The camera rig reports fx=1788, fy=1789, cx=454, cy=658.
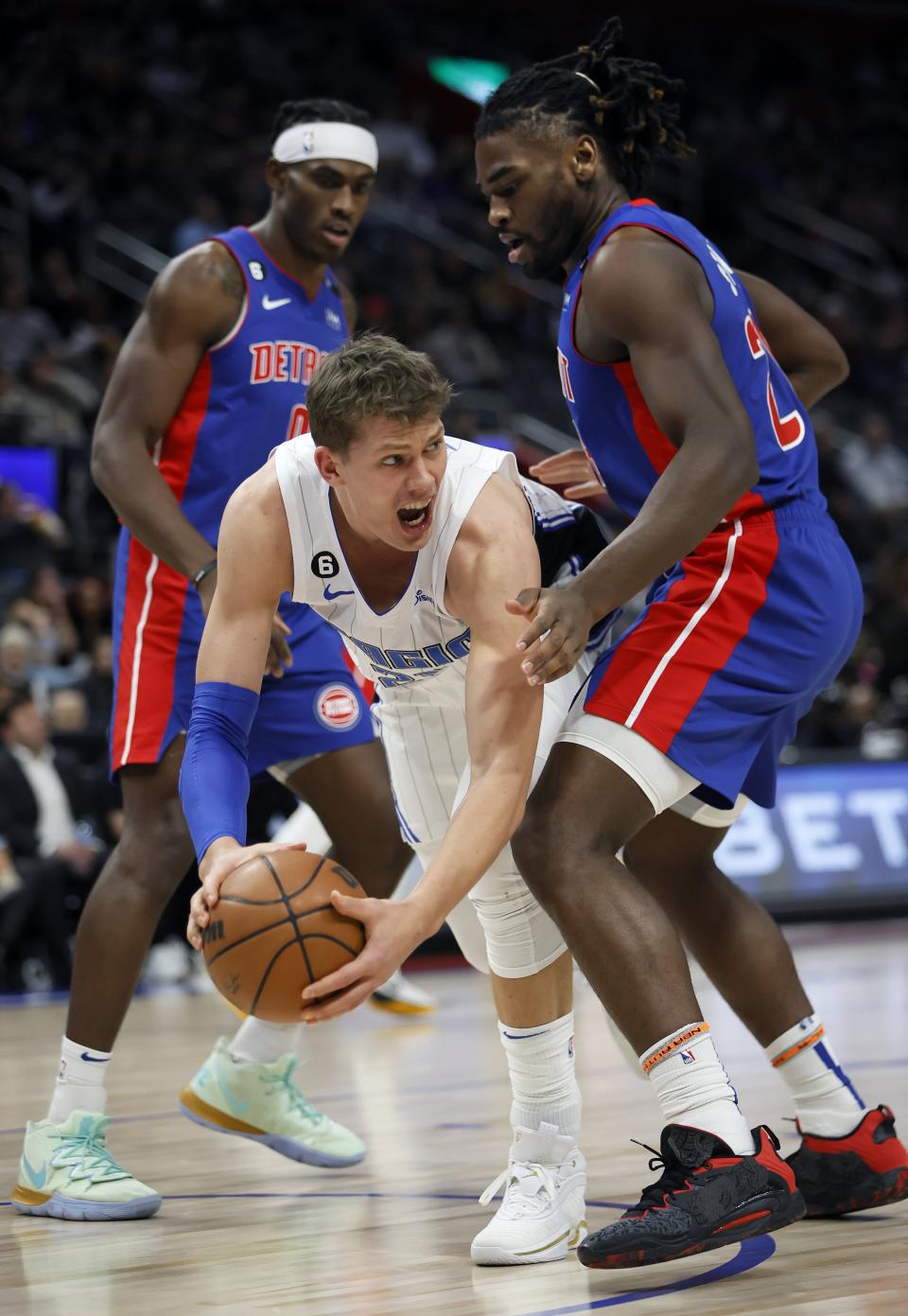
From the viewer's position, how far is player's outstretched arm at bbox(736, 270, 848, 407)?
3666 mm

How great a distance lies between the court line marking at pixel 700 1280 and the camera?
2689 millimetres

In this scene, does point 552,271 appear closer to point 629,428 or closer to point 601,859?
point 629,428

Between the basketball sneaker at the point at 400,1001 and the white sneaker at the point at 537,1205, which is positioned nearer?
the white sneaker at the point at 537,1205

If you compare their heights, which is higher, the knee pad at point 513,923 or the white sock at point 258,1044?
the knee pad at point 513,923

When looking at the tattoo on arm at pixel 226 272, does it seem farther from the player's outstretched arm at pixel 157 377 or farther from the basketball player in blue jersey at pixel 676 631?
the basketball player in blue jersey at pixel 676 631

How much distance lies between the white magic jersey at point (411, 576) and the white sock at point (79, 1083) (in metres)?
1.13

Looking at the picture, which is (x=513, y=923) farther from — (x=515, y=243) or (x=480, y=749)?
(x=515, y=243)

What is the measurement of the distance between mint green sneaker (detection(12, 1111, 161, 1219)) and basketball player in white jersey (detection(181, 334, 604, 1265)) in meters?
0.76

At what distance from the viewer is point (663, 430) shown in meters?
3.09

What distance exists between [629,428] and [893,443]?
12.2 meters

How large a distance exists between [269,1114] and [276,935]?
1570 mm

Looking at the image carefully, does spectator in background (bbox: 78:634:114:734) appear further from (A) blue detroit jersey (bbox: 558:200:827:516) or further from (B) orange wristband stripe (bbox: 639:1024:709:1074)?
(B) orange wristband stripe (bbox: 639:1024:709:1074)

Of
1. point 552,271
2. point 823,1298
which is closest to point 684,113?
point 552,271

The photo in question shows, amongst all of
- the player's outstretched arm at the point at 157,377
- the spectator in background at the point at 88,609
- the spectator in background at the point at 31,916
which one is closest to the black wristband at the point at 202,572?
the player's outstretched arm at the point at 157,377
